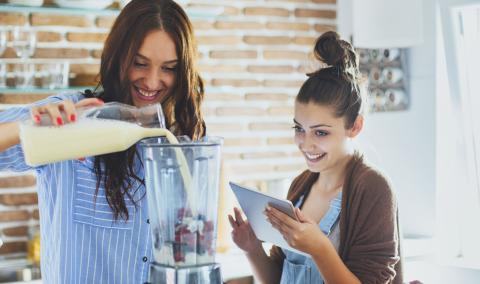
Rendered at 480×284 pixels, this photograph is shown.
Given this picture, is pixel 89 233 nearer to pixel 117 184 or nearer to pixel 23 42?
pixel 117 184

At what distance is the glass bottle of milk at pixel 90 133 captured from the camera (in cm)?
142

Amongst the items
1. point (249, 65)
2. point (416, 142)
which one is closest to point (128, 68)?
point (249, 65)

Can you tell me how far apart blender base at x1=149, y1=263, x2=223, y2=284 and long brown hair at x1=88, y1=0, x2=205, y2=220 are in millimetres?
→ 438

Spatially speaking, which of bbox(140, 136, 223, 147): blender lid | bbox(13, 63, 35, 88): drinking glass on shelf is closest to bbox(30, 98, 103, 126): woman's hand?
bbox(140, 136, 223, 147): blender lid

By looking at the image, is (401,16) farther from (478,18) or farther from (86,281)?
(86,281)

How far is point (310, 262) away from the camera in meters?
2.10

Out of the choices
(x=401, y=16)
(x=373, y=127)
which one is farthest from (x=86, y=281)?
(x=373, y=127)

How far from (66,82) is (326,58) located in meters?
1.47

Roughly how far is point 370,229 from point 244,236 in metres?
0.37

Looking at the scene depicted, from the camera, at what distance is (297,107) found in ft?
7.32

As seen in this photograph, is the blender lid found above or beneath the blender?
above

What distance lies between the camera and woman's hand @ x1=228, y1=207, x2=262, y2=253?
2139 millimetres

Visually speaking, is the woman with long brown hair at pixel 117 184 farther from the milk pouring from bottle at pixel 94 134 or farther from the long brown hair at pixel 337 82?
the long brown hair at pixel 337 82

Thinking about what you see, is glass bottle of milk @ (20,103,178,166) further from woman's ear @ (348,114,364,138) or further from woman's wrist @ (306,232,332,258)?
woman's ear @ (348,114,364,138)
